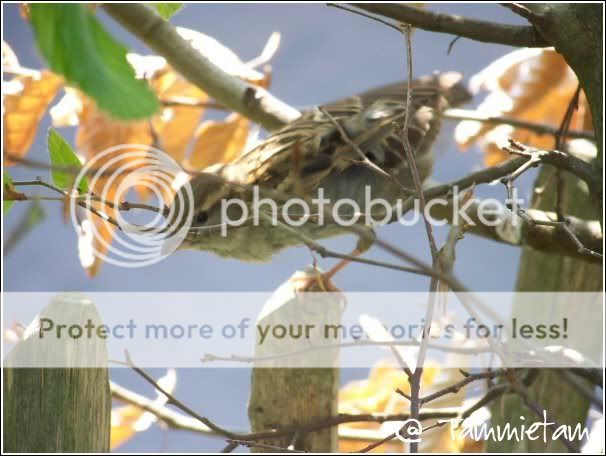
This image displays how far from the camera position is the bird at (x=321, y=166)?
5.42 feet

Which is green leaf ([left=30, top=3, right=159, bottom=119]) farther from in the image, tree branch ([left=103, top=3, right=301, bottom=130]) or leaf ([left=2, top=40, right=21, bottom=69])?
leaf ([left=2, top=40, right=21, bottom=69])

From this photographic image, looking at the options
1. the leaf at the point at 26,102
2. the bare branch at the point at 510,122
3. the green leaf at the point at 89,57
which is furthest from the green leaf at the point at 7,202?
the bare branch at the point at 510,122

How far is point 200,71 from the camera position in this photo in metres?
1.66

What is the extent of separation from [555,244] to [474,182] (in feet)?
1.64

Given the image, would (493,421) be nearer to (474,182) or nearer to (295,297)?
(295,297)

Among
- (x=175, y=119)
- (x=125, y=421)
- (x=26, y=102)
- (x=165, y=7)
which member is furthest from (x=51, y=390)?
(x=175, y=119)

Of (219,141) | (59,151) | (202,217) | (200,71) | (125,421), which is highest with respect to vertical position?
(200,71)

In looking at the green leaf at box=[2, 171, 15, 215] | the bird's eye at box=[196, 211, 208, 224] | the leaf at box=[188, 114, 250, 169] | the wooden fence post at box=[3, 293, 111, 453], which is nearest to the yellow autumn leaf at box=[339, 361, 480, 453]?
the bird's eye at box=[196, 211, 208, 224]

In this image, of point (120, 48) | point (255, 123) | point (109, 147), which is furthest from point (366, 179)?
point (120, 48)

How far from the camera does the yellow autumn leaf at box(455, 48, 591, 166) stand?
162 cm

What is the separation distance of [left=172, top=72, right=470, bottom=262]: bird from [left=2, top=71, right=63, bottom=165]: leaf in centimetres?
33

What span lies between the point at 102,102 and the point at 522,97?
1.62 m

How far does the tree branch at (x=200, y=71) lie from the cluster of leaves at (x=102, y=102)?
0.04 metres

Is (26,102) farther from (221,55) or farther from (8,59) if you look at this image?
(221,55)
